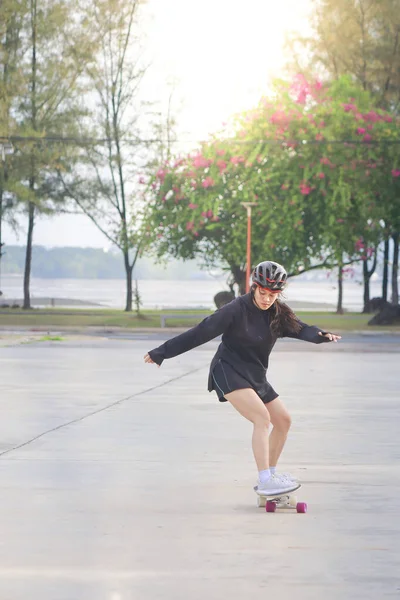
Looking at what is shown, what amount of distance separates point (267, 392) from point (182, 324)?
4359cm

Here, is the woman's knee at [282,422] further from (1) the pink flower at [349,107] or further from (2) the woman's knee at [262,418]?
(1) the pink flower at [349,107]

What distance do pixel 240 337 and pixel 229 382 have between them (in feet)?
1.08

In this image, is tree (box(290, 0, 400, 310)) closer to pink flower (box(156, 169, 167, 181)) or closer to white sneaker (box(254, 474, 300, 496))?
pink flower (box(156, 169, 167, 181))

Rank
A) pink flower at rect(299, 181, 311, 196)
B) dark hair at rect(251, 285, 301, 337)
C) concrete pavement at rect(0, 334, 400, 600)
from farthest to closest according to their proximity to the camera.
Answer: pink flower at rect(299, 181, 311, 196), dark hair at rect(251, 285, 301, 337), concrete pavement at rect(0, 334, 400, 600)

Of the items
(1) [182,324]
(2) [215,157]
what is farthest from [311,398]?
(2) [215,157]

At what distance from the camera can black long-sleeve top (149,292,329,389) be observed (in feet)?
33.2

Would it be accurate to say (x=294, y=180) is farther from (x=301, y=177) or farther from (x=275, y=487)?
(x=275, y=487)

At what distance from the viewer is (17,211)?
72062 mm

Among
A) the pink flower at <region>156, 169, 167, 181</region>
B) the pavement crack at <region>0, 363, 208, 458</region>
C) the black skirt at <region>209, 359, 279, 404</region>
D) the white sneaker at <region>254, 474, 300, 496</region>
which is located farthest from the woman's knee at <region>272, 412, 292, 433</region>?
the pink flower at <region>156, 169, 167, 181</region>

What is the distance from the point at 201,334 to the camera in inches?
400

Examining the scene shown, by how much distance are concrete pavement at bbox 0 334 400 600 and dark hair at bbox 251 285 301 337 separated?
126 centimetres

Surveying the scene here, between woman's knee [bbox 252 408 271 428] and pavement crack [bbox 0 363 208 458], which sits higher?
woman's knee [bbox 252 408 271 428]

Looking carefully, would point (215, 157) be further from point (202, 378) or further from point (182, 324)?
point (202, 378)

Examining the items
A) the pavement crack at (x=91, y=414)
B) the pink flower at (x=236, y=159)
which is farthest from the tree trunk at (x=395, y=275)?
the pavement crack at (x=91, y=414)
